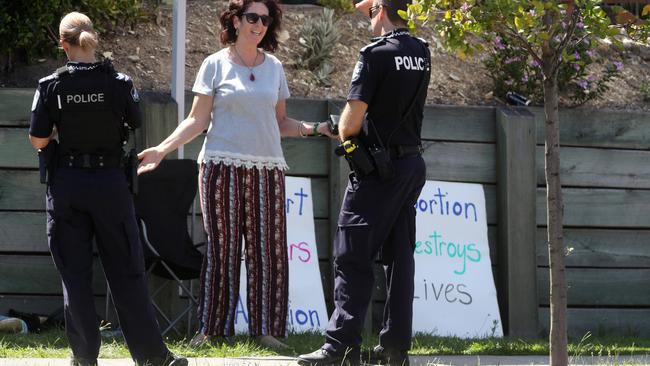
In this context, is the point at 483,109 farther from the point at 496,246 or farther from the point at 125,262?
the point at 125,262

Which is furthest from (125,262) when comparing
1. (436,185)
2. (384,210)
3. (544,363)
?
(436,185)

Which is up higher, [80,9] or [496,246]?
[80,9]

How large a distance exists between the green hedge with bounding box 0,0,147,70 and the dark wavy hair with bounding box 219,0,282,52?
1677 millimetres

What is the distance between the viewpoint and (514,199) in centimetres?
801

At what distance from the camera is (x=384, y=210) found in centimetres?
548

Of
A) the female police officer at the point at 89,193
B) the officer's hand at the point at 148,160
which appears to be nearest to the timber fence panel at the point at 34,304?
the officer's hand at the point at 148,160

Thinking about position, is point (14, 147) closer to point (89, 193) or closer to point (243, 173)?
point (243, 173)

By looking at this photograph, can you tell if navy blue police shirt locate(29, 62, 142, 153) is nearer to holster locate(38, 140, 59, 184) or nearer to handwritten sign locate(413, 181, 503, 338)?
holster locate(38, 140, 59, 184)

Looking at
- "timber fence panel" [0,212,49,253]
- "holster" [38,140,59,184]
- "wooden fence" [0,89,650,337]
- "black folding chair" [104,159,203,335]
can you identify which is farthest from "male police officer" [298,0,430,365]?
"timber fence panel" [0,212,49,253]

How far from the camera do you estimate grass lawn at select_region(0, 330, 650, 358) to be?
247 inches

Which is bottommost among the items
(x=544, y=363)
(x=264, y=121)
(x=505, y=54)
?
(x=544, y=363)

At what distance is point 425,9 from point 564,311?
4.55ft

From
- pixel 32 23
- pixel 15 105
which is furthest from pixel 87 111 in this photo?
pixel 32 23

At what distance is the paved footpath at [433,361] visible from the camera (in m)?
5.83
